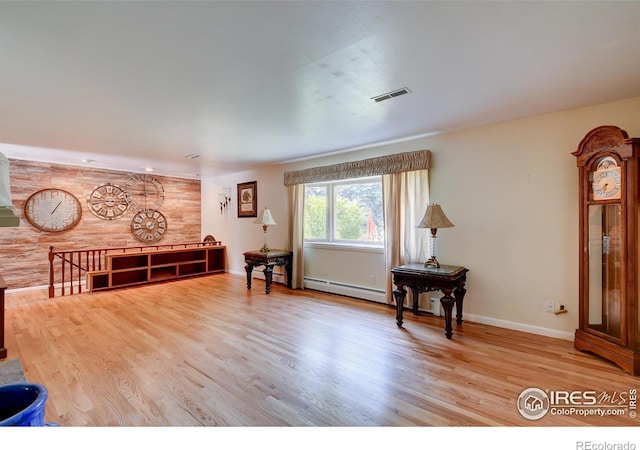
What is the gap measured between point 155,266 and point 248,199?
7.44 feet

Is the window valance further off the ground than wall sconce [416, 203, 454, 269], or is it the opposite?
the window valance

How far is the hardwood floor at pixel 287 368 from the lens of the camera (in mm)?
1846

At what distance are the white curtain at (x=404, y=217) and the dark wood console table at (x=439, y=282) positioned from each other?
39 cm

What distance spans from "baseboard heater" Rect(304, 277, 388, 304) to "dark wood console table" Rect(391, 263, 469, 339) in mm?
949

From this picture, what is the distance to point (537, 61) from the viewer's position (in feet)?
6.57

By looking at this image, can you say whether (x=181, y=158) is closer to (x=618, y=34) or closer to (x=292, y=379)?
(x=292, y=379)

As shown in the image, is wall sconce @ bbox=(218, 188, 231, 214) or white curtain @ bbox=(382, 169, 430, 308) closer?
white curtain @ bbox=(382, 169, 430, 308)

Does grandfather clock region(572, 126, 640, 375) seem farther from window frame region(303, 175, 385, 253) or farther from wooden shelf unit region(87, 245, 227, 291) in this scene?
wooden shelf unit region(87, 245, 227, 291)

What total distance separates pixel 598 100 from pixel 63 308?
6727 mm

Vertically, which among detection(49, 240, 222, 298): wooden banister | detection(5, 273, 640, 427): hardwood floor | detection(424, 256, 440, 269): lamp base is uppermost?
detection(424, 256, 440, 269): lamp base

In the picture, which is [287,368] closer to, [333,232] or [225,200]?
A: [333,232]

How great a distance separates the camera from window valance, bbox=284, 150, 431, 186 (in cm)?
378

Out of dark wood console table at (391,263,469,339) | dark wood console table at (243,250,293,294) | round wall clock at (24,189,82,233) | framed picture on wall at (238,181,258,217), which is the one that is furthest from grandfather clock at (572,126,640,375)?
round wall clock at (24,189,82,233)

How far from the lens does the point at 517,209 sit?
3188 millimetres
